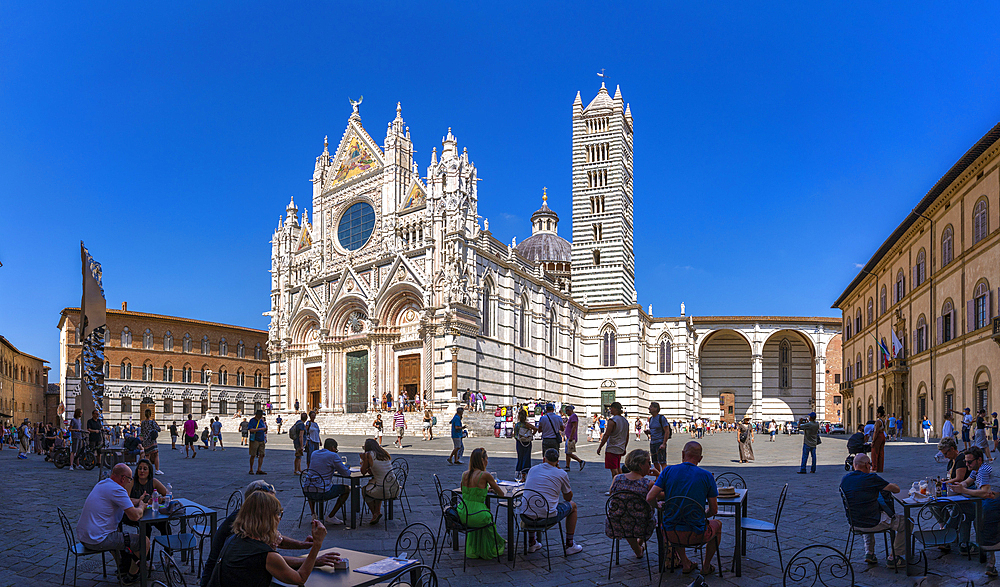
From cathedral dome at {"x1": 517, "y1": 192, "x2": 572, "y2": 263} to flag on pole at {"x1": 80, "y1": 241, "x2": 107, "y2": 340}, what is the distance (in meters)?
46.9

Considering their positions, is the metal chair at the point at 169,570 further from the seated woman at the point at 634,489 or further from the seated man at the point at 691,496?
the seated man at the point at 691,496

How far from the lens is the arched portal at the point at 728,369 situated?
66.9 metres

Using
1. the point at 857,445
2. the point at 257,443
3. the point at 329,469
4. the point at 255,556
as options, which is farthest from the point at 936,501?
the point at 257,443

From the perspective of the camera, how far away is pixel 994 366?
23.1 metres

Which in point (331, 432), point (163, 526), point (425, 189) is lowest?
point (331, 432)

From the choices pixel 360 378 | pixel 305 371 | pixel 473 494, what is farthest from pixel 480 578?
pixel 305 371

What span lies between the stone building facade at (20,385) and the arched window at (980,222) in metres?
54.2

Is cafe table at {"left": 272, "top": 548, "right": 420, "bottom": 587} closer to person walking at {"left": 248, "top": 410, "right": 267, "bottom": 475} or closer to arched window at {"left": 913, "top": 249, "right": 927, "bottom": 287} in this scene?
person walking at {"left": 248, "top": 410, "right": 267, "bottom": 475}

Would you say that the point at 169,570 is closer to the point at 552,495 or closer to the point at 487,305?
the point at 552,495

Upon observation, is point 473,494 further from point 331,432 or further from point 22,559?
point 331,432

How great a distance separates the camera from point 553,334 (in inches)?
1940

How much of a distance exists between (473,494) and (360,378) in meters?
33.6

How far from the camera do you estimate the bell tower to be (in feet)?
181

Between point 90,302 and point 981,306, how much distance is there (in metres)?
27.1
